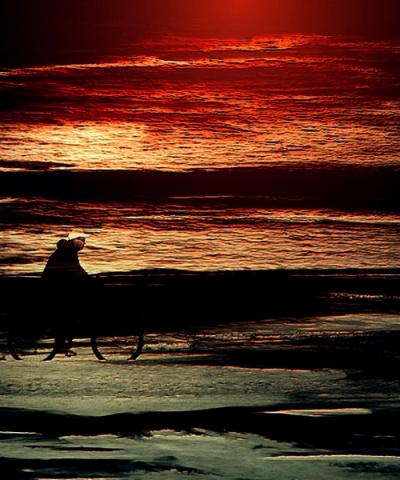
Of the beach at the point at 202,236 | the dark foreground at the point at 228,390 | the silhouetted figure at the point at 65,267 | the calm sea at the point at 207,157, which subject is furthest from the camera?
the calm sea at the point at 207,157

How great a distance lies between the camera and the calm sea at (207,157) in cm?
1416

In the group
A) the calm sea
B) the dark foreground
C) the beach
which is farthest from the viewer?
the calm sea

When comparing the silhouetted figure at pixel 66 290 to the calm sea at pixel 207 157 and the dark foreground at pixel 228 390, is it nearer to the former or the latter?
the dark foreground at pixel 228 390

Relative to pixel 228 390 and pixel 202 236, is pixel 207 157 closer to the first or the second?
pixel 202 236

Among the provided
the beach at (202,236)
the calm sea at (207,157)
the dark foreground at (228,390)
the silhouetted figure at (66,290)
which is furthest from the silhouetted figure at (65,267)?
the calm sea at (207,157)

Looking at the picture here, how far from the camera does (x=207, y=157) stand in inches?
664

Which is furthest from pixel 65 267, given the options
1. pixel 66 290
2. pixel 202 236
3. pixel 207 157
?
pixel 207 157

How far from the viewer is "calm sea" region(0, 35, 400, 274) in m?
14.2

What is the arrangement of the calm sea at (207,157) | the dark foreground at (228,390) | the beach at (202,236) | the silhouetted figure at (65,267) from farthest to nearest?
the calm sea at (207,157) → the silhouetted figure at (65,267) → the beach at (202,236) → the dark foreground at (228,390)

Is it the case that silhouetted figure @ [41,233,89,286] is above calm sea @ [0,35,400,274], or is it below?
below

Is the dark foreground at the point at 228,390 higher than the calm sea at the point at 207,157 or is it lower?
lower

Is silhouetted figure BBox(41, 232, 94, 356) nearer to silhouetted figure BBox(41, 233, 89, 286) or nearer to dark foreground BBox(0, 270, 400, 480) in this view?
silhouetted figure BBox(41, 233, 89, 286)

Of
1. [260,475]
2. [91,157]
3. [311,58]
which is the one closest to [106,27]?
[311,58]

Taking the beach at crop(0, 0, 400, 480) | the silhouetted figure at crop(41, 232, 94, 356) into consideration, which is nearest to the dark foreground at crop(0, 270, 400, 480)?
the beach at crop(0, 0, 400, 480)
